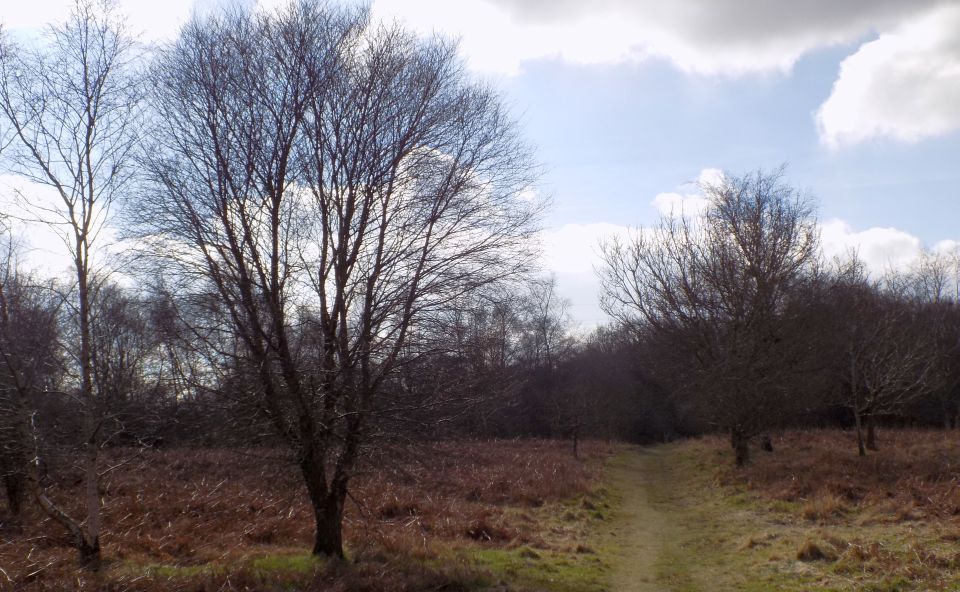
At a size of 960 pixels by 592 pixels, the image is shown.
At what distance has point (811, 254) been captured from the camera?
2484 centimetres

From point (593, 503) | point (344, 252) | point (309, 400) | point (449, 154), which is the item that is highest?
point (449, 154)

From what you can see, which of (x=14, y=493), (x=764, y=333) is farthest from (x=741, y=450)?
(x=14, y=493)

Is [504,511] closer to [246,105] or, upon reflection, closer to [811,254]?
[246,105]

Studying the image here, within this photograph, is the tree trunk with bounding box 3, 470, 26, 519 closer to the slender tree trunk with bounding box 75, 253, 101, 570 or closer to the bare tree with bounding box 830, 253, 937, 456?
the slender tree trunk with bounding box 75, 253, 101, 570

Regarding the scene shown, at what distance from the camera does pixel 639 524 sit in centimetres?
1553

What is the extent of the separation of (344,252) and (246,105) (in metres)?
2.42

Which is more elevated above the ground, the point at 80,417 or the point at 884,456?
the point at 80,417

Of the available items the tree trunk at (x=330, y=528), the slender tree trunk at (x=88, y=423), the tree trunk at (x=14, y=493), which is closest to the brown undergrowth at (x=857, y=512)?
the tree trunk at (x=330, y=528)

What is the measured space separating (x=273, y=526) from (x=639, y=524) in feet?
25.9

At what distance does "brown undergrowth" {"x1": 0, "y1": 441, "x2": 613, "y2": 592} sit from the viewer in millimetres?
8891

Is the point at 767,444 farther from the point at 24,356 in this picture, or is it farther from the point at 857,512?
the point at 24,356

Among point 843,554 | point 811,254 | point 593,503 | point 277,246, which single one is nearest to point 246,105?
point 277,246

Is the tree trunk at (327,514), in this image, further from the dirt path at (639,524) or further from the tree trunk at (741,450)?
the tree trunk at (741,450)

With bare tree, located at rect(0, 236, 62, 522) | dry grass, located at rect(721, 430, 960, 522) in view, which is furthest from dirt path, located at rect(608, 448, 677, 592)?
bare tree, located at rect(0, 236, 62, 522)
